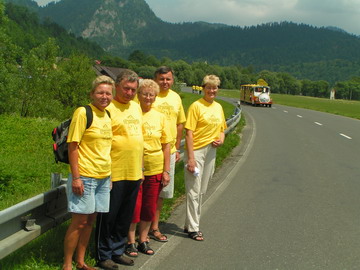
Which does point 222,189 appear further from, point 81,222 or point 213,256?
point 81,222

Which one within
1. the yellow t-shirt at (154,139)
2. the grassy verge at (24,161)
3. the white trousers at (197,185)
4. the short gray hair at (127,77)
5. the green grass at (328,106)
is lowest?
the green grass at (328,106)

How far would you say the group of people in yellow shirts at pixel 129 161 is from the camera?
156 inches

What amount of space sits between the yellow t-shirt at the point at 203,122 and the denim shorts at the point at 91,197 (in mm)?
1694

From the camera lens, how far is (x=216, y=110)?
569 cm

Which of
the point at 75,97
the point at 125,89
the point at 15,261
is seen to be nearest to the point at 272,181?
the point at 125,89

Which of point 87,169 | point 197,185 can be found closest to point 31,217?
point 87,169

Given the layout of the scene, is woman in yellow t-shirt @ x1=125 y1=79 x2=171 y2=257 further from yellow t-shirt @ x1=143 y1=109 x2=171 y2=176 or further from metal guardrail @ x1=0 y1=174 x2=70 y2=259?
metal guardrail @ x1=0 y1=174 x2=70 y2=259

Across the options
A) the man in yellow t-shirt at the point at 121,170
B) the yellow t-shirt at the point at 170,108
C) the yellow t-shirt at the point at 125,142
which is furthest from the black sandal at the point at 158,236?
the yellow t-shirt at the point at 125,142

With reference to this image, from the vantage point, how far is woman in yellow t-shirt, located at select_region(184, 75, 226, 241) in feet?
18.0

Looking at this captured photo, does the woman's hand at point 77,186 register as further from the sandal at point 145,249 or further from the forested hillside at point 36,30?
the forested hillside at point 36,30

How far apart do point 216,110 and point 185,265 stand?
2.08 m

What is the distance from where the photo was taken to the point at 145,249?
4.80 m

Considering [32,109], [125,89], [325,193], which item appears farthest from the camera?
[32,109]

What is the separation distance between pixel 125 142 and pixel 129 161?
0.20 meters
